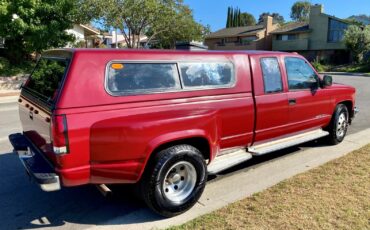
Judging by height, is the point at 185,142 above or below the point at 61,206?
above

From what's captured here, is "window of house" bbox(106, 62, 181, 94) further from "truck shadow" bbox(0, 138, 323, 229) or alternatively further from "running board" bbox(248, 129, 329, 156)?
"running board" bbox(248, 129, 329, 156)

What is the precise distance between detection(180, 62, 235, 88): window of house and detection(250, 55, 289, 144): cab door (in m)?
0.49

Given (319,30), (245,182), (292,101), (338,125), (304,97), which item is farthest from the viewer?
(319,30)

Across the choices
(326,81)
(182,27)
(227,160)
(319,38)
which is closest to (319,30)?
(319,38)

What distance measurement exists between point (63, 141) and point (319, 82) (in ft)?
14.8

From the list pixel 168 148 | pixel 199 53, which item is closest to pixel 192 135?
pixel 168 148

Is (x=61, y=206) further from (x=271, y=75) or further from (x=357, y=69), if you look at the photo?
(x=357, y=69)

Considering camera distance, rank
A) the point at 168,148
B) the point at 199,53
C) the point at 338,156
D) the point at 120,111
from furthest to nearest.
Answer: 1. the point at 338,156
2. the point at 199,53
3. the point at 168,148
4. the point at 120,111

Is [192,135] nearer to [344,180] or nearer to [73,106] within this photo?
[73,106]

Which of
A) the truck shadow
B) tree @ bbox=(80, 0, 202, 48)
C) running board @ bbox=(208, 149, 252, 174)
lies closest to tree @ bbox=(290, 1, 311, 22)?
tree @ bbox=(80, 0, 202, 48)

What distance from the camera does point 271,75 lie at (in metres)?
5.21

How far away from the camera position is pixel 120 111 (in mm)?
3561

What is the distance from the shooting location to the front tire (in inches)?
148

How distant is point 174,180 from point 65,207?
1.36m
